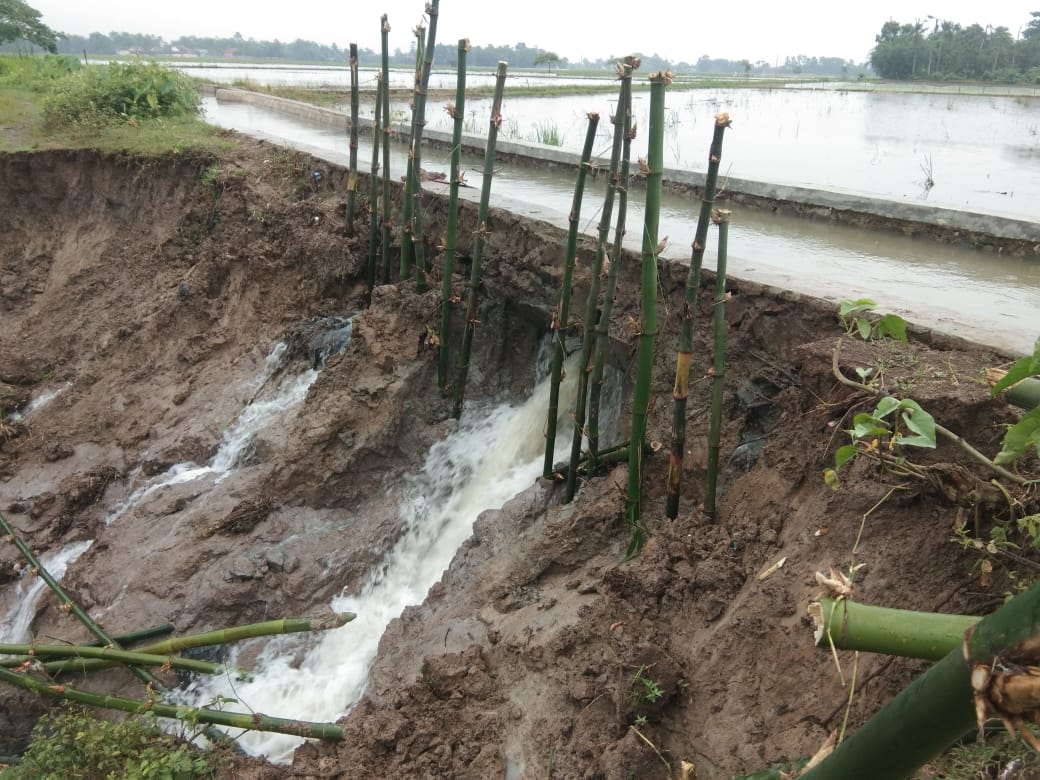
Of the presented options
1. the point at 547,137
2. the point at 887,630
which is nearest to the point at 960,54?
the point at 547,137

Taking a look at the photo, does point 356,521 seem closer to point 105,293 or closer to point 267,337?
point 267,337

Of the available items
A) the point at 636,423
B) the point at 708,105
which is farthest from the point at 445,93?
the point at 636,423

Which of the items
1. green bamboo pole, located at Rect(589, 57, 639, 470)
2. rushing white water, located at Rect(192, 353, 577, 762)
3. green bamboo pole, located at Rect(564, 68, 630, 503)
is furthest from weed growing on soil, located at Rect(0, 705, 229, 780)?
green bamboo pole, located at Rect(589, 57, 639, 470)

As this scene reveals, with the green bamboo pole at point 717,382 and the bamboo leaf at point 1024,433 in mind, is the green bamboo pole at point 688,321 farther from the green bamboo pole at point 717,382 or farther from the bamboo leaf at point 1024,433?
the bamboo leaf at point 1024,433

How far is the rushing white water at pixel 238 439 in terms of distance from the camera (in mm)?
5922

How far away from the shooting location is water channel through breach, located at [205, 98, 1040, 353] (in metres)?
3.72

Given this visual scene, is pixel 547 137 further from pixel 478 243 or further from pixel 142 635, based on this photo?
pixel 142 635

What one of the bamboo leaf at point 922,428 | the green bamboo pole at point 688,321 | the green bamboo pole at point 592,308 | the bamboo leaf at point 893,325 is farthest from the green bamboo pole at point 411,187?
the bamboo leaf at point 922,428

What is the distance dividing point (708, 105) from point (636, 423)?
17133 mm

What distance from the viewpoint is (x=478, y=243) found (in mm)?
4836

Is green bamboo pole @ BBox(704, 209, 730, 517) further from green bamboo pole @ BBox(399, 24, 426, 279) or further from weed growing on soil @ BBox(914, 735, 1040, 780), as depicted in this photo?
green bamboo pole @ BBox(399, 24, 426, 279)

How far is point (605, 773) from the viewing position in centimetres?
287

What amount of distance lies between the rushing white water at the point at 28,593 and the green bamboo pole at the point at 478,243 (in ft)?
9.77

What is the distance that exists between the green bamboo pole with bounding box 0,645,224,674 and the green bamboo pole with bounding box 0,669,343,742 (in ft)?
0.47
